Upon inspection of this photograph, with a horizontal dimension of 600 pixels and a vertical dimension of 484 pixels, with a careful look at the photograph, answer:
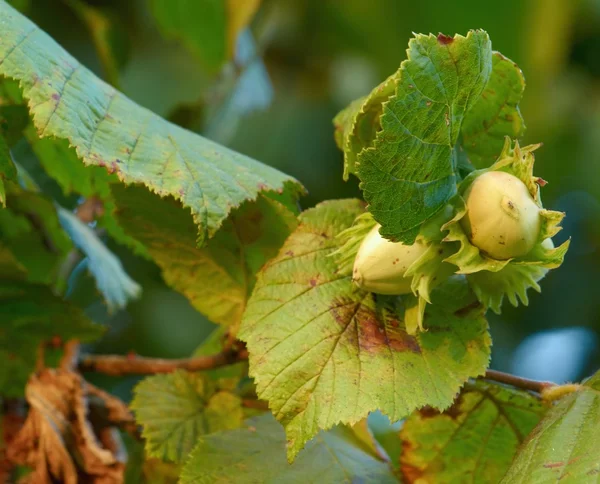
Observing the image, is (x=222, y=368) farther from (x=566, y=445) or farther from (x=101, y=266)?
(x=566, y=445)

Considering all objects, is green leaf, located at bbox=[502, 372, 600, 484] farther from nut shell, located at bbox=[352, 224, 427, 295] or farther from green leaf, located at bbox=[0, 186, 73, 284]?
green leaf, located at bbox=[0, 186, 73, 284]

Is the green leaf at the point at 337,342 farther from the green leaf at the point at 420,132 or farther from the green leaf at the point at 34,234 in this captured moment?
the green leaf at the point at 34,234

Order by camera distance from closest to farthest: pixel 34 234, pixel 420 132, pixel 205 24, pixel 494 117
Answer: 1. pixel 420 132
2. pixel 494 117
3. pixel 34 234
4. pixel 205 24

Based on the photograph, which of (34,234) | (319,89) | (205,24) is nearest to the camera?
(34,234)

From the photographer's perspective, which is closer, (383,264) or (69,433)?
(383,264)

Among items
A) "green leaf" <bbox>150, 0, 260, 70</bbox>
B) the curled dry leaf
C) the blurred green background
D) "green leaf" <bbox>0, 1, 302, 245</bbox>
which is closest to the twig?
"green leaf" <bbox>0, 1, 302, 245</bbox>

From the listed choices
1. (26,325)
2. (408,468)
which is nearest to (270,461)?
(408,468)

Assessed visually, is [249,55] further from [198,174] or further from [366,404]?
[366,404]

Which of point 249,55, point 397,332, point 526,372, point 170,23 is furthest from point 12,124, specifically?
point 526,372
